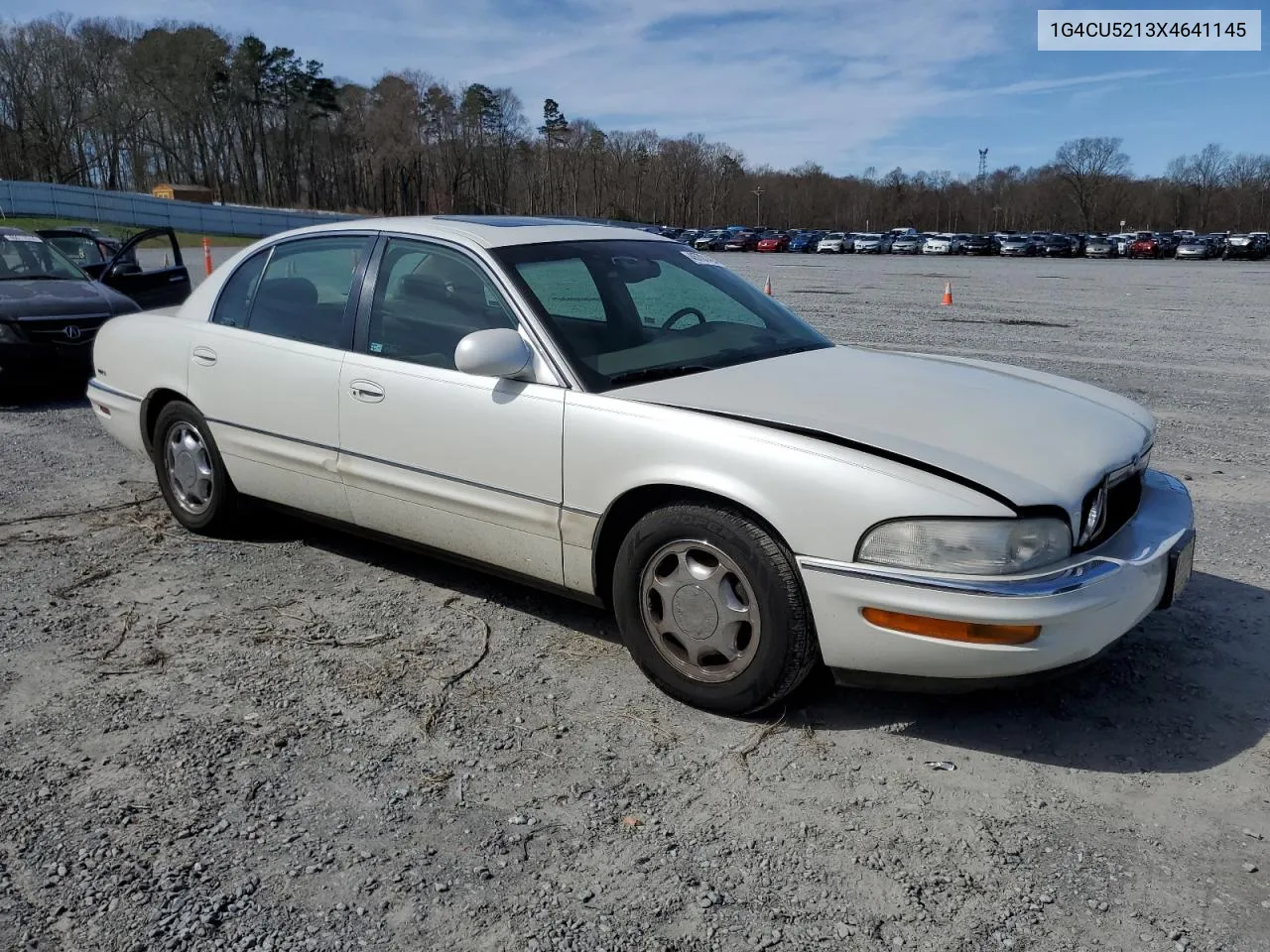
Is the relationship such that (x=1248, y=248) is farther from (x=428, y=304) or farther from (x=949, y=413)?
(x=428, y=304)

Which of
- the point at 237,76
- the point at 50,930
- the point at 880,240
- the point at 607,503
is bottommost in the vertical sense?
the point at 50,930

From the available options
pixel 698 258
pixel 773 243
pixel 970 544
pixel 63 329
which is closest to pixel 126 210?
pixel 773 243

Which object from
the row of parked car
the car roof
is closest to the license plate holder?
the car roof

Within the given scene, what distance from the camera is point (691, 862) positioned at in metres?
2.56

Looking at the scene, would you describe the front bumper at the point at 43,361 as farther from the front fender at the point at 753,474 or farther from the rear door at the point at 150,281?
the front fender at the point at 753,474

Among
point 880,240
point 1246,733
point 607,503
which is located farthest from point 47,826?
point 880,240

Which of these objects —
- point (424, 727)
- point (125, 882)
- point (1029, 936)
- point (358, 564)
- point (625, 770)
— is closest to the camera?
point (1029, 936)

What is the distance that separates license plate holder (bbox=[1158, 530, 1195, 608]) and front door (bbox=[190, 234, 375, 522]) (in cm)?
299

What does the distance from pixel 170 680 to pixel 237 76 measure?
351 feet

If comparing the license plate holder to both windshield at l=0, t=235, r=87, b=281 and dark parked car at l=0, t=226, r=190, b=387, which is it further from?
windshield at l=0, t=235, r=87, b=281

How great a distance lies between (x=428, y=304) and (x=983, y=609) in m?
2.38

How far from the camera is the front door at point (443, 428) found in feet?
11.7

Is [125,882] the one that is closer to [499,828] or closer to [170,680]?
[499,828]

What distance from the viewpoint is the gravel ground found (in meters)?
2.36
